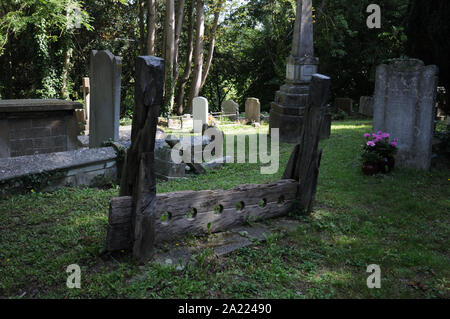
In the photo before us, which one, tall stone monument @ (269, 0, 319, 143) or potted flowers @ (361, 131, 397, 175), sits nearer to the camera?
potted flowers @ (361, 131, 397, 175)

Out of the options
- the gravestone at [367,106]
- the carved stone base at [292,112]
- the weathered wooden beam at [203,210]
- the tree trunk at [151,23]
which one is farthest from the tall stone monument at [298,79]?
the tree trunk at [151,23]

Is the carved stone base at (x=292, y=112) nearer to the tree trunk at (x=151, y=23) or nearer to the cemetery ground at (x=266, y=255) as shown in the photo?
the cemetery ground at (x=266, y=255)

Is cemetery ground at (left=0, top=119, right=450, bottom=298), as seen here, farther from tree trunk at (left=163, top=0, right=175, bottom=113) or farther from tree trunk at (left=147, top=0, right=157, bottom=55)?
tree trunk at (left=163, top=0, right=175, bottom=113)

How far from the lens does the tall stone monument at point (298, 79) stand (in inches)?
432

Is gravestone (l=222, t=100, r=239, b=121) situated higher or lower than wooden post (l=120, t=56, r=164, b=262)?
higher

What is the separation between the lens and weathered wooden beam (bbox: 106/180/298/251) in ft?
13.5

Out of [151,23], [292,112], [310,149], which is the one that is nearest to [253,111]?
[292,112]

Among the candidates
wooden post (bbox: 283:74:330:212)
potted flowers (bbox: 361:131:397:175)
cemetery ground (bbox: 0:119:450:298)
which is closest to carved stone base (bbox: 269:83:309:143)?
potted flowers (bbox: 361:131:397:175)

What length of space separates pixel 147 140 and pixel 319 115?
2571 millimetres

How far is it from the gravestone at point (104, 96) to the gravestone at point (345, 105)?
11.7 meters

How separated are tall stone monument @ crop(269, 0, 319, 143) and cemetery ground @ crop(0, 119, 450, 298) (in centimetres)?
447

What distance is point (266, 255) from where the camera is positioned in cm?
449

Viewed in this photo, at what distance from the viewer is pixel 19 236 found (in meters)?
4.58
